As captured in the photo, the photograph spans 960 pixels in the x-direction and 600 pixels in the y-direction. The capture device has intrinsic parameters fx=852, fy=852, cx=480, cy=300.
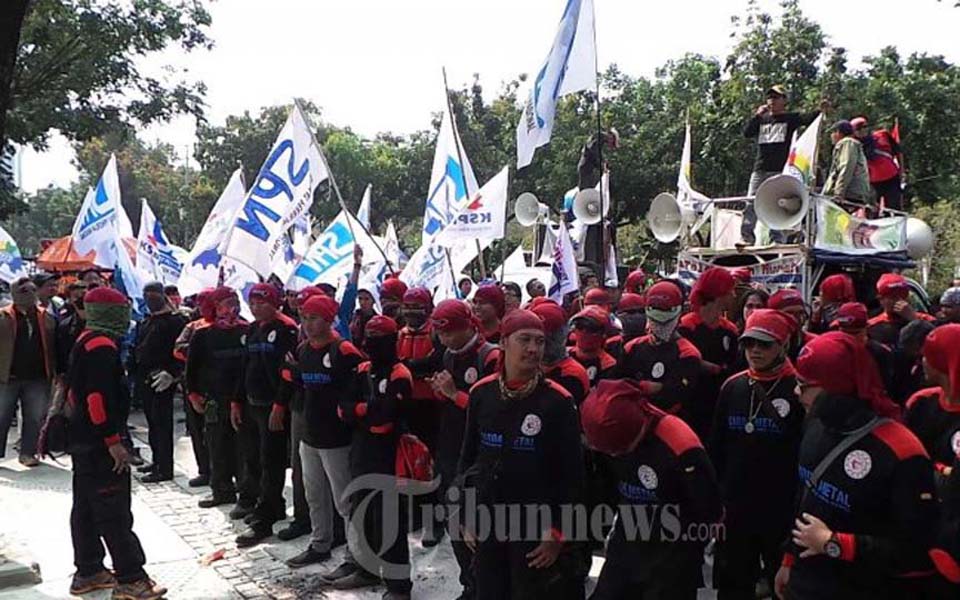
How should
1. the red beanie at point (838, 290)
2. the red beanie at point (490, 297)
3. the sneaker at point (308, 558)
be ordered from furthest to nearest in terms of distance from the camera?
the red beanie at point (838, 290)
the sneaker at point (308, 558)
the red beanie at point (490, 297)

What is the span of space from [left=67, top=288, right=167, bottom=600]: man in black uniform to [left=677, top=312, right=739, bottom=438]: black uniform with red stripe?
353cm

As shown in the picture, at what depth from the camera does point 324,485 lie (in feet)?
19.8

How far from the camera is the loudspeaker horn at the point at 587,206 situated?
12703mm

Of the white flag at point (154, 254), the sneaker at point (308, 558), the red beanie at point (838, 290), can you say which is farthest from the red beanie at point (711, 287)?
the white flag at point (154, 254)

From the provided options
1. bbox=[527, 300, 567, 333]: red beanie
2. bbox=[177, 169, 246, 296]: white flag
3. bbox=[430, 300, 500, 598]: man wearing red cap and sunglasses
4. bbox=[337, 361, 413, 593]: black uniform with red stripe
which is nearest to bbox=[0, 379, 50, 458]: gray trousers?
bbox=[177, 169, 246, 296]: white flag

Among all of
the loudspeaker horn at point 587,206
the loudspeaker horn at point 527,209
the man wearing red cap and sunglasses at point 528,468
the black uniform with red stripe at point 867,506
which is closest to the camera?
the black uniform with red stripe at point 867,506

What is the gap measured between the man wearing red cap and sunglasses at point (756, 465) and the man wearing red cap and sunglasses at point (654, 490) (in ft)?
2.34

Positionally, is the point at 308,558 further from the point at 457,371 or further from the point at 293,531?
the point at 457,371

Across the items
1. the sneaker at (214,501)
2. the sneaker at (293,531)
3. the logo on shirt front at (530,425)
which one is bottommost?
the sneaker at (293,531)

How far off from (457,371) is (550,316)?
679mm

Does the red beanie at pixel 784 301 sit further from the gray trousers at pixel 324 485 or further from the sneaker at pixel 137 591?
the sneaker at pixel 137 591

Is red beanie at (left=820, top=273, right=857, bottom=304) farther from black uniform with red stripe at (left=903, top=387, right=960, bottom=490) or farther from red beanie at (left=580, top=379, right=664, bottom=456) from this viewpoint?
red beanie at (left=580, top=379, right=664, bottom=456)

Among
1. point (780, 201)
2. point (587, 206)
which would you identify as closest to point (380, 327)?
point (780, 201)

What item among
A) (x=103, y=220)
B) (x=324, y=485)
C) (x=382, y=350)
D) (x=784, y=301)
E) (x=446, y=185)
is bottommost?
(x=324, y=485)
